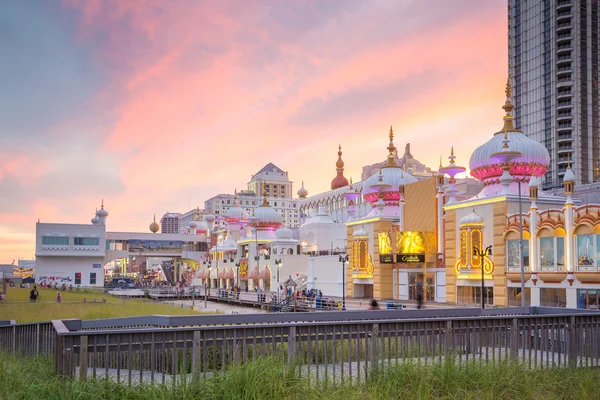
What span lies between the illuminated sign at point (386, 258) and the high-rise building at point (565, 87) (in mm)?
53378

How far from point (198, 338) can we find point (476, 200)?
3720 centimetres

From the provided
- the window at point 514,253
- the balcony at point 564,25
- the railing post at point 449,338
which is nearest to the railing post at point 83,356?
the railing post at point 449,338

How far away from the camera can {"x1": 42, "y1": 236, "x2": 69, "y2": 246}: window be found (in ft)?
307

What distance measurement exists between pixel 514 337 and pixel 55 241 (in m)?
90.2

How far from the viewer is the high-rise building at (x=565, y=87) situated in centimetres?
9650

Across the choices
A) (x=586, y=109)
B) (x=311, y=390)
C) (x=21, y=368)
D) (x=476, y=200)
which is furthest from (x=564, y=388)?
(x=586, y=109)

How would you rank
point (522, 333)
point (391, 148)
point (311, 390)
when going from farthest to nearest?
point (391, 148), point (522, 333), point (311, 390)

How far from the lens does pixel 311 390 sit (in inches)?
395

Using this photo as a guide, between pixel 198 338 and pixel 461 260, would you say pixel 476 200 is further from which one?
pixel 198 338

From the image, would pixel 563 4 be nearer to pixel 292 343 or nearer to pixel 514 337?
pixel 514 337

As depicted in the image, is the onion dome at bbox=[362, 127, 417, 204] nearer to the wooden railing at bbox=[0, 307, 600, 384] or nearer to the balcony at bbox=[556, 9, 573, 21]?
the wooden railing at bbox=[0, 307, 600, 384]

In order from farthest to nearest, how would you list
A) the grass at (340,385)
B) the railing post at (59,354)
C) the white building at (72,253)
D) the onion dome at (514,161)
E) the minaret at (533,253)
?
1. the white building at (72,253)
2. the onion dome at (514,161)
3. the minaret at (533,253)
4. the railing post at (59,354)
5. the grass at (340,385)

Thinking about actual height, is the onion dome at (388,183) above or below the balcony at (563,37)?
below

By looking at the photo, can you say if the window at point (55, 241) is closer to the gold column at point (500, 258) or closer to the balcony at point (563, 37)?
the gold column at point (500, 258)
